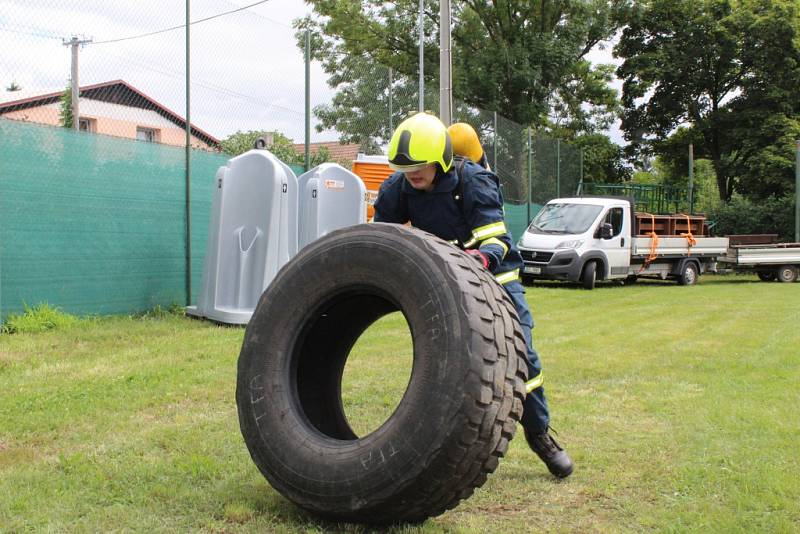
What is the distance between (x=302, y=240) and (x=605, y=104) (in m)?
30.9

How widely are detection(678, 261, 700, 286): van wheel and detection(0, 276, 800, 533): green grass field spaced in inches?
485

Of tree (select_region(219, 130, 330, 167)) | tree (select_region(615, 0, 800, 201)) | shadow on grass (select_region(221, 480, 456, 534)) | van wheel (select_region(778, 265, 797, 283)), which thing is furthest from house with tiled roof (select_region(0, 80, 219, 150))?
tree (select_region(615, 0, 800, 201))

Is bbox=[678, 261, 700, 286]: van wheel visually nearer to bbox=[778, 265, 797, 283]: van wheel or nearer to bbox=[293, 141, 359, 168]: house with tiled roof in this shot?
bbox=[778, 265, 797, 283]: van wheel

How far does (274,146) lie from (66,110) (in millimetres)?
4583

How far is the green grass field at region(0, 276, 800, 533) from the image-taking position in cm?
Answer: 344

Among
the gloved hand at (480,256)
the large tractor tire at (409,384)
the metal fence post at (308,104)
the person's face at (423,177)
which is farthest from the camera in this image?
the metal fence post at (308,104)

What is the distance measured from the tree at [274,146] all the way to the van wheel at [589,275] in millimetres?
7251

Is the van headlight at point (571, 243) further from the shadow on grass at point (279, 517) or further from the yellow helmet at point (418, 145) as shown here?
the shadow on grass at point (279, 517)

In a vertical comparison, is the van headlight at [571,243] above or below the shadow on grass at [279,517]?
above

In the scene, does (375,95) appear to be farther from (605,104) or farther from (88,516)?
(605,104)

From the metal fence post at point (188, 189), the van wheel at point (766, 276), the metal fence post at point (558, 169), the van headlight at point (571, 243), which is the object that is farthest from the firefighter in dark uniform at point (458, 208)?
the van wheel at point (766, 276)

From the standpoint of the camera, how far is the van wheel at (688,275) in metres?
21.1

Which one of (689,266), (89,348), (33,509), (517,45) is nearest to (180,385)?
(89,348)

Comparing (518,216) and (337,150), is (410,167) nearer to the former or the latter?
(337,150)
